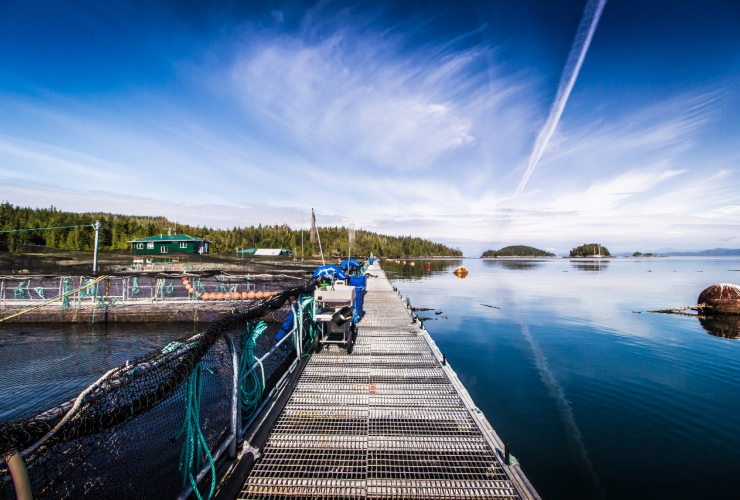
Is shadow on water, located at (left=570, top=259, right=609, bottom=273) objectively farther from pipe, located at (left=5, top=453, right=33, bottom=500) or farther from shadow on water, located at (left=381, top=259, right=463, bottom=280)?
pipe, located at (left=5, top=453, right=33, bottom=500)

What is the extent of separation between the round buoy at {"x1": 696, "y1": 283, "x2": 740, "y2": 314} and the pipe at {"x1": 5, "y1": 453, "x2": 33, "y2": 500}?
96.6ft

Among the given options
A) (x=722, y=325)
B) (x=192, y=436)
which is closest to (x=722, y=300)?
(x=722, y=325)

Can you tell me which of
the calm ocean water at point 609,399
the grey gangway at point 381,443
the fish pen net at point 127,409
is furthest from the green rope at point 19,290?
the calm ocean water at point 609,399

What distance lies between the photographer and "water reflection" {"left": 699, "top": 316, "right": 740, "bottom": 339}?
1599 cm

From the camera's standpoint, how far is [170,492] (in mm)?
4598

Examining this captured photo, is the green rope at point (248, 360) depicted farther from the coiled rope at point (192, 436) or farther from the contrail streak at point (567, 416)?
the contrail streak at point (567, 416)

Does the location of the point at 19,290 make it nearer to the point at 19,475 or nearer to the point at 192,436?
the point at 192,436

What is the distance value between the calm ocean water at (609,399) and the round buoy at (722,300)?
3728 millimetres

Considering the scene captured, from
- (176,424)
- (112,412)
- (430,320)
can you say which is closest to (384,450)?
(112,412)

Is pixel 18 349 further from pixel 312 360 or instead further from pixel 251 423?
pixel 251 423

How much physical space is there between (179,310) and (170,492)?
12988 mm

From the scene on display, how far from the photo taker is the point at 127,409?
6.85 ft

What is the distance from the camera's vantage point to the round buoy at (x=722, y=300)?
20.5 m

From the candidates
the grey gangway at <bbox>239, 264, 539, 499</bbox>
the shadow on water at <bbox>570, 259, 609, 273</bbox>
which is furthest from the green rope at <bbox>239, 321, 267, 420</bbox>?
the shadow on water at <bbox>570, 259, 609, 273</bbox>
